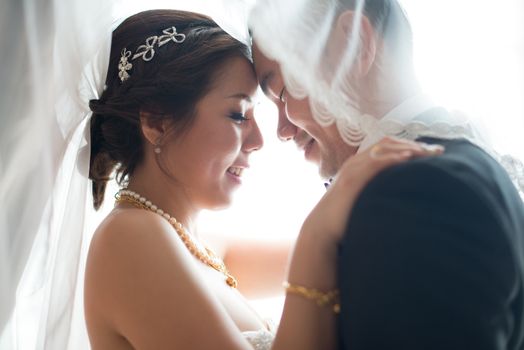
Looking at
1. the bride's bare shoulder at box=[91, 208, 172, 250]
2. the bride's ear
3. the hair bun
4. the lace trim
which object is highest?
the hair bun

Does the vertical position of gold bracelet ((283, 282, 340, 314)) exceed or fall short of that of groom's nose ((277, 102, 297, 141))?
it falls short

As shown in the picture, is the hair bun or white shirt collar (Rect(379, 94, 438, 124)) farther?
the hair bun

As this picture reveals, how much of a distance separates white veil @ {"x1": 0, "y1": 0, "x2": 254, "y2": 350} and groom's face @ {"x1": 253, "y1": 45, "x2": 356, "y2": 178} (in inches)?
6.0

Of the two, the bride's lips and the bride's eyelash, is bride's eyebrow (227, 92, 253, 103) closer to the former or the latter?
the bride's eyelash

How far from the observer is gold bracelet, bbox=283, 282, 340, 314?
34.2 inches

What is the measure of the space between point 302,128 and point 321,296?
43 cm

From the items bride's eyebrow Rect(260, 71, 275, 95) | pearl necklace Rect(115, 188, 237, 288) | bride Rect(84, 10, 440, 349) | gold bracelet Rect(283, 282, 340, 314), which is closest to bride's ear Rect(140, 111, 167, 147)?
bride Rect(84, 10, 440, 349)

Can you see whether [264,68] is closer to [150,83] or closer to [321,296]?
[150,83]

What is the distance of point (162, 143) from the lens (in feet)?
4.44

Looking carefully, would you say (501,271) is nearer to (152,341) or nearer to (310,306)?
(310,306)

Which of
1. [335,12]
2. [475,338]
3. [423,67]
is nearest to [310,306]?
[475,338]

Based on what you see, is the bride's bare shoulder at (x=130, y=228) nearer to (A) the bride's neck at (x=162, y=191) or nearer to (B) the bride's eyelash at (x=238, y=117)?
(A) the bride's neck at (x=162, y=191)

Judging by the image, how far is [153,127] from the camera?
135cm

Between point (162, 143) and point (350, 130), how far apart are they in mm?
501
